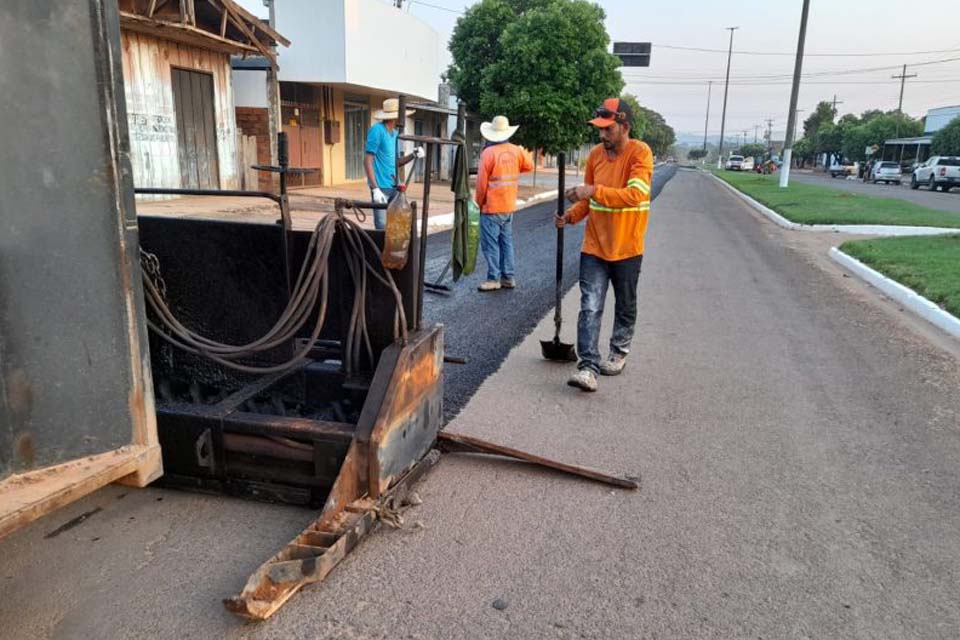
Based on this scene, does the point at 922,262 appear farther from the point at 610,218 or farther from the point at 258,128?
the point at 258,128

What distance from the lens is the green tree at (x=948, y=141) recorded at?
49.8m

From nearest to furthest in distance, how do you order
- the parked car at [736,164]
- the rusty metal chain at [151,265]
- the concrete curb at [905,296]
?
the rusty metal chain at [151,265] < the concrete curb at [905,296] < the parked car at [736,164]

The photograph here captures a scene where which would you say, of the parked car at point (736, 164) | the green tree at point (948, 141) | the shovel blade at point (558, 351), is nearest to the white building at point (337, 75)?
the shovel blade at point (558, 351)

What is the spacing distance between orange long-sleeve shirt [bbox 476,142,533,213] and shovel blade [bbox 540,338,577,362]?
2.84 metres

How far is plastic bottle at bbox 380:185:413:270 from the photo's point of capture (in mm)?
3104

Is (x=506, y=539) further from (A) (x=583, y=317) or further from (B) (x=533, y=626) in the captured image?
(A) (x=583, y=317)

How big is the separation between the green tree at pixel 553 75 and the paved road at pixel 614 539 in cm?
1938

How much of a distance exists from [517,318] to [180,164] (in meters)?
11.0

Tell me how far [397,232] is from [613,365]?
2.78 m

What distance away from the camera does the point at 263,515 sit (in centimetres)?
318

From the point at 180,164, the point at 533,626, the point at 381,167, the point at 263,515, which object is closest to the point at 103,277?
the point at 263,515

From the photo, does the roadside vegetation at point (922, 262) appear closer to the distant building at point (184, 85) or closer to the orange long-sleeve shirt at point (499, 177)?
the orange long-sleeve shirt at point (499, 177)

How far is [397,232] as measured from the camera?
3148mm

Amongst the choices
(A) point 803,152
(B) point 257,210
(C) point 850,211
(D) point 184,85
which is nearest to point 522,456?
(B) point 257,210
